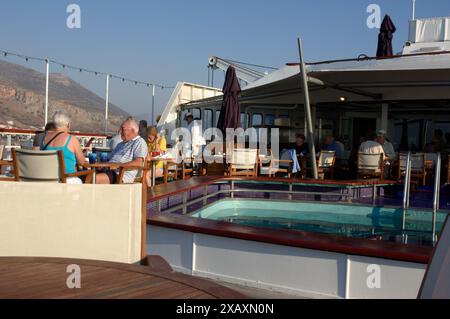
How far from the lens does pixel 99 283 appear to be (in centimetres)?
144

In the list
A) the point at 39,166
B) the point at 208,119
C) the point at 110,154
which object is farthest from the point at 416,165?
the point at 208,119

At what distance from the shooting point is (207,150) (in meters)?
8.67

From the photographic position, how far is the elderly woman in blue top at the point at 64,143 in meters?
3.95

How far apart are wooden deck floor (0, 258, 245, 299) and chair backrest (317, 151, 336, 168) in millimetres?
7726

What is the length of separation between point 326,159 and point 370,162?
3.04 feet

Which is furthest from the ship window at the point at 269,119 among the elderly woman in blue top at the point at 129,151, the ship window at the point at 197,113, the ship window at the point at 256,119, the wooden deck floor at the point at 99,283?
the wooden deck floor at the point at 99,283

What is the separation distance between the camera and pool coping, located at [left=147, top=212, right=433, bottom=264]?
3.11 m

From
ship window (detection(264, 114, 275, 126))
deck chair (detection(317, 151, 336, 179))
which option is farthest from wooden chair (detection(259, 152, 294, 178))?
ship window (detection(264, 114, 275, 126))

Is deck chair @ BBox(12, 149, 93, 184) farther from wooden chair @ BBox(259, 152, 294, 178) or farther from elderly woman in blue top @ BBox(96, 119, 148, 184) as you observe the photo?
wooden chair @ BBox(259, 152, 294, 178)

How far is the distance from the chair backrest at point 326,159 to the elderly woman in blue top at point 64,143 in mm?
5754

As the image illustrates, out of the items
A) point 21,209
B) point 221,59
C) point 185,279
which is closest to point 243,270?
point 21,209

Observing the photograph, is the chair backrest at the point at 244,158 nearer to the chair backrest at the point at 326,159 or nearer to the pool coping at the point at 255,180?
the pool coping at the point at 255,180

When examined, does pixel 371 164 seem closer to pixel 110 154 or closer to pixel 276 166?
pixel 276 166

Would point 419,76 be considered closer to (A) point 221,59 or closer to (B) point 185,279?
(A) point 221,59
